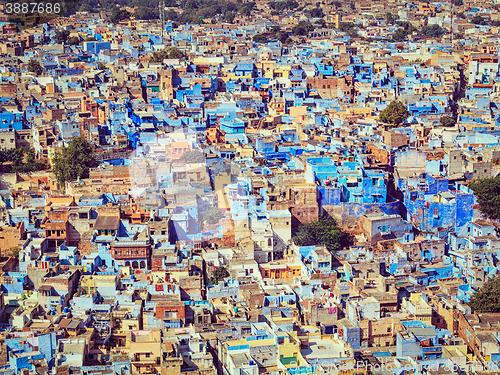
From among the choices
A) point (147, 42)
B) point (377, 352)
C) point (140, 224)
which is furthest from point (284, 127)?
point (147, 42)

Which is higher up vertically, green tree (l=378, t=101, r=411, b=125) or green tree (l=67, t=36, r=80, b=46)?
green tree (l=67, t=36, r=80, b=46)

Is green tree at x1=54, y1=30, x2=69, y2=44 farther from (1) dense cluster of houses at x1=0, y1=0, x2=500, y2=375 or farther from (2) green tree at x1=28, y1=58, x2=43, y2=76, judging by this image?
(1) dense cluster of houses at x1=0, y1=0, x2=500, y2=375

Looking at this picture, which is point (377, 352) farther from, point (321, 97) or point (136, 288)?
point (321, 97)

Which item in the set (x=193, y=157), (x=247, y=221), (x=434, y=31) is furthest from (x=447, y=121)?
(x=434, y=31)

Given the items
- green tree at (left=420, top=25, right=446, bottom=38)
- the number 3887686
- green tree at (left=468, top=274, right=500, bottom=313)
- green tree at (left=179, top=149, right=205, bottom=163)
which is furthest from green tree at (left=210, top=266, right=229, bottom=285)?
green tree at (left=420, top=25, right=446, bottom=38)

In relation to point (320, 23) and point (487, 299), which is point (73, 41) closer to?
point (320, 23)

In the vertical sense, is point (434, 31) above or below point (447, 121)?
above
